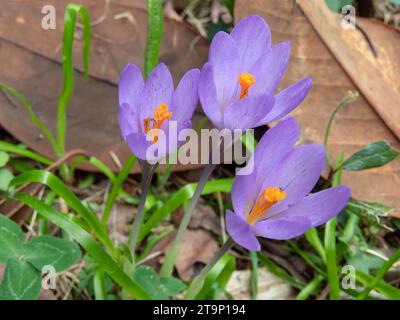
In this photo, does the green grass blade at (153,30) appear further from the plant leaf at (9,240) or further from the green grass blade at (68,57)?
the plant leaf at (9,240)

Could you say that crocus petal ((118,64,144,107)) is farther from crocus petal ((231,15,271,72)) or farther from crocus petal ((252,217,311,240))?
crocus petal ((252,217,311,240))

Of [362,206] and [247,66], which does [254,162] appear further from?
[362,206]

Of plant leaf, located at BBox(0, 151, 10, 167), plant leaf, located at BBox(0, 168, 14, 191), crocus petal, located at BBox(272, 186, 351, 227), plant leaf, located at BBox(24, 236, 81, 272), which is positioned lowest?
plant leaf, located at BBox(24, 236, 81, 272)

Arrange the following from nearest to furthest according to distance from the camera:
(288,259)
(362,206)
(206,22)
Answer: (362,206) < (288,259) < (206,22)

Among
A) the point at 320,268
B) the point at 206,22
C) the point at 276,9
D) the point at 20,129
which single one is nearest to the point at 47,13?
the point at 20,129

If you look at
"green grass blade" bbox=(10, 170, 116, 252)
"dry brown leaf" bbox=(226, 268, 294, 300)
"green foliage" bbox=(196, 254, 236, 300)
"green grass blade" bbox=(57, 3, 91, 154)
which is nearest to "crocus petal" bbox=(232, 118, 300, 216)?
"green foliage" bbox=(196, 254, 236, 300)

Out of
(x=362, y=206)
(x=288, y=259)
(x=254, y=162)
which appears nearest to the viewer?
(x=254, y=162)
